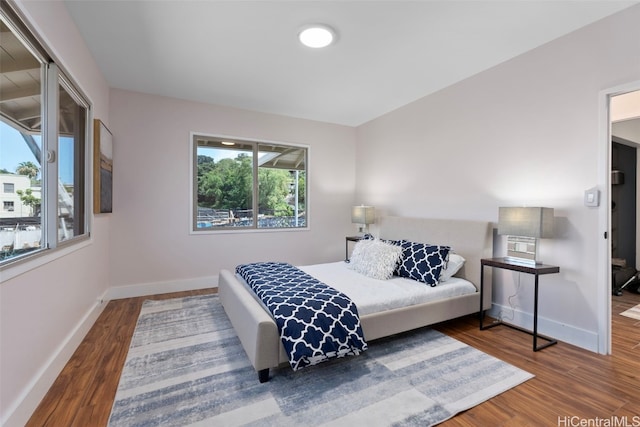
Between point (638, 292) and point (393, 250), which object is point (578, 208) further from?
point (638, 292)

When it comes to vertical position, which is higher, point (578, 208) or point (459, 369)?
point (578, 208)

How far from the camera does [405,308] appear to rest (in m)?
2.55

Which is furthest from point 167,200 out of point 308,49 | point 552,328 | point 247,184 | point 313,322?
point 552,328

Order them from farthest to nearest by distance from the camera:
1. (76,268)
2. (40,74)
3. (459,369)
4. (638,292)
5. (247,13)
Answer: (638,292)
(76,268)
(247,13)
(459,369)
(40,74)

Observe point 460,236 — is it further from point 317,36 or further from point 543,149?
point 317,36

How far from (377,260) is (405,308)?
2.30 feet

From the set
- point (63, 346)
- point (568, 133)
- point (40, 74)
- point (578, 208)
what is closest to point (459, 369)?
point (578, 208)

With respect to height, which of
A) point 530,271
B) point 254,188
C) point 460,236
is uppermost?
point 254,188

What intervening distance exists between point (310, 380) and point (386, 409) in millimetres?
546

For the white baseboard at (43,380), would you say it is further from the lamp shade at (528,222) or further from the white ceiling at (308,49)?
the lamp shade at (528,222)

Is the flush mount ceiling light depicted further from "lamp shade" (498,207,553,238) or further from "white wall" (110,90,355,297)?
"lamp shade" (498,207,553,238)

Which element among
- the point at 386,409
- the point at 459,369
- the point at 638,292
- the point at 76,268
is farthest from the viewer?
the point at 638,292

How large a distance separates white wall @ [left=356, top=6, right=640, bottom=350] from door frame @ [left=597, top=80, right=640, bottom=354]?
32mm

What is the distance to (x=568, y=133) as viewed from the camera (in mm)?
2580
